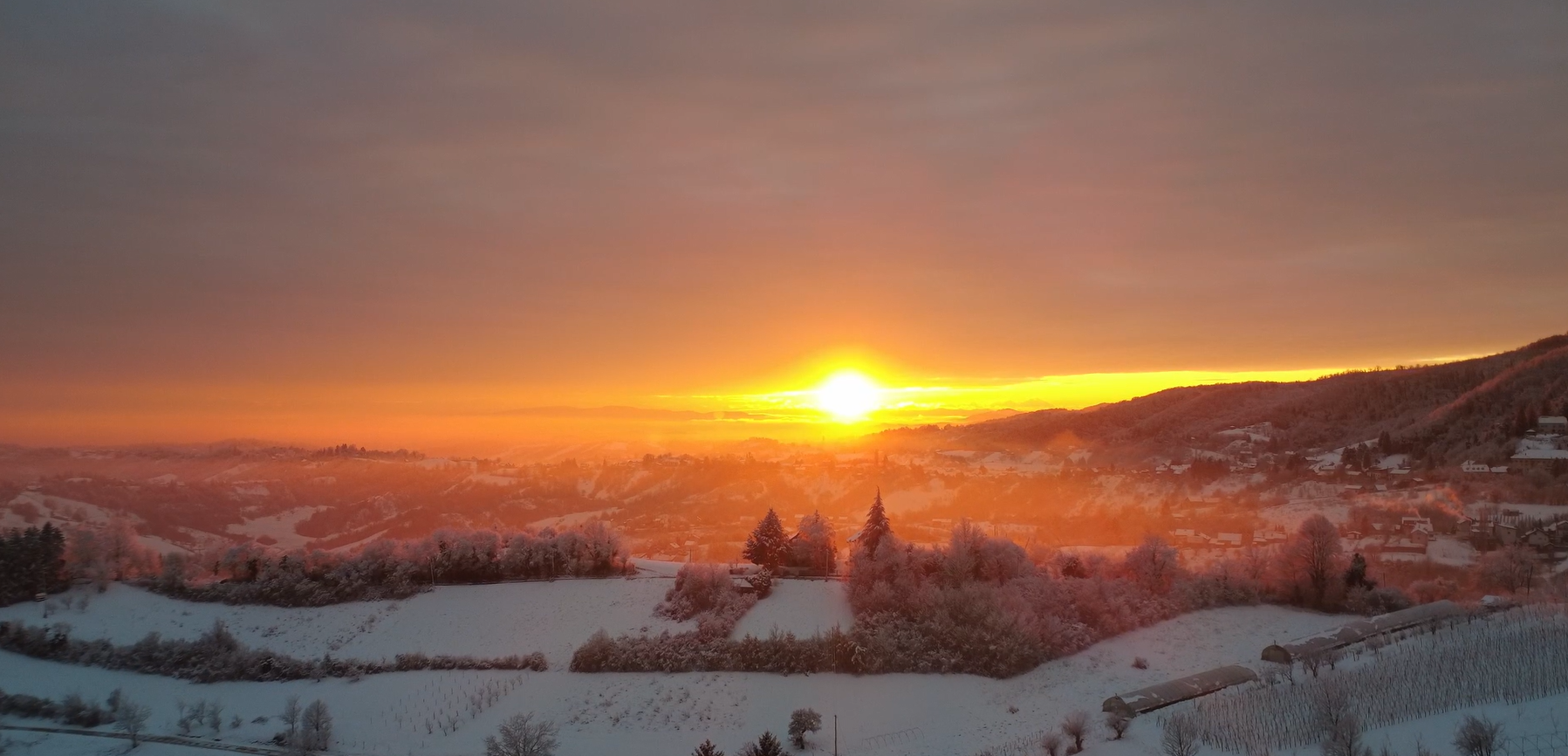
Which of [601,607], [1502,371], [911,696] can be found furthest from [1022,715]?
[1502,371]

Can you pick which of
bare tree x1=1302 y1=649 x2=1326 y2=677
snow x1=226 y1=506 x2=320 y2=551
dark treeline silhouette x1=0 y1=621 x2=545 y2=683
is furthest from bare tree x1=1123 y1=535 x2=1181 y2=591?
snow x1=226 y1=506 x2=320 y2=551

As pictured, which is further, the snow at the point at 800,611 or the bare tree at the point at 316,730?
the snow at the point at 800,611

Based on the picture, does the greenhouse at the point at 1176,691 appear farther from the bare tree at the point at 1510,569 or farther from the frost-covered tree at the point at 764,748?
the bare tree at the point at 1510,569

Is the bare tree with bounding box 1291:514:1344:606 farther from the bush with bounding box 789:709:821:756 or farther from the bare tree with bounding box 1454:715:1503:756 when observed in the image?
the bush with bounding box 789:709:821:756

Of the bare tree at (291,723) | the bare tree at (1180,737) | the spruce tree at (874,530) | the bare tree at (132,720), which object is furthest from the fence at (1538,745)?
the bare tree at (132,720)

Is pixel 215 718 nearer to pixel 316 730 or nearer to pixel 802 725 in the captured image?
pixel 316 730

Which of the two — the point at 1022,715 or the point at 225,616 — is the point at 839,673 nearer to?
the point at 1022,715

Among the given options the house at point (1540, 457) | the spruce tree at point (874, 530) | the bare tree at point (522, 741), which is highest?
the house at point (1540, 457)
